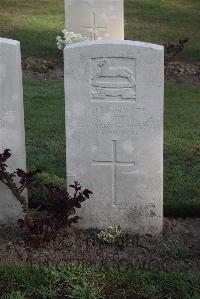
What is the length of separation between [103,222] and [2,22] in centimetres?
1125

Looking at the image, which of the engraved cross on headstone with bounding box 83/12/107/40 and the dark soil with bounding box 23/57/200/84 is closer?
the dark soil with bounding box 23/57/200/84

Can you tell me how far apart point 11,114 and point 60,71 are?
21.6ft

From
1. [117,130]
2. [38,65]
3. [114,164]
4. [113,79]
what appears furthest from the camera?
Answer: [38,65]

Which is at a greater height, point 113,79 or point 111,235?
point 113,79

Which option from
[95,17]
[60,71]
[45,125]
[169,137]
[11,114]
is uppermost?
[95,17]

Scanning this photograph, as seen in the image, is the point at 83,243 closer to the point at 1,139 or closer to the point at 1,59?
the point at 1,139

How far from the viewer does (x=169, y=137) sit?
8.28m

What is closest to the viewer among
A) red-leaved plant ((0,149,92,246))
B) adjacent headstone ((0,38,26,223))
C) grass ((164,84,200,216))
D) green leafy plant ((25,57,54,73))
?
red-leaved plant ((0,149,92,246))

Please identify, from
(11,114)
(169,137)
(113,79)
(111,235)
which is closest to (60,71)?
(169,137)

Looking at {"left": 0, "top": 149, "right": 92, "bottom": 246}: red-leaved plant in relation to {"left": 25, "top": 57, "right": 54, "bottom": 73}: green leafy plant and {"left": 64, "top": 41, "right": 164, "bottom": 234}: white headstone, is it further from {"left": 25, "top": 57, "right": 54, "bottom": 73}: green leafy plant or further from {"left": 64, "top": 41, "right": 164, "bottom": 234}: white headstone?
{"left": 25, "top": 57, "right": 54, "bottom": 73}: green leafy plant

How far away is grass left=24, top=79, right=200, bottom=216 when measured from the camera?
21.4 feet

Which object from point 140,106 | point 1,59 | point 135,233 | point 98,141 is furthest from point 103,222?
point 1,59

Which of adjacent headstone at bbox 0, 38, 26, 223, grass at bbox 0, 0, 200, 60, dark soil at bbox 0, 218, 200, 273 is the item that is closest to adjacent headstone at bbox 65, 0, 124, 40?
grass at bbox 0, 0, 200, 60

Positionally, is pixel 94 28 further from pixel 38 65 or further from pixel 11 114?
pixel 11 114
